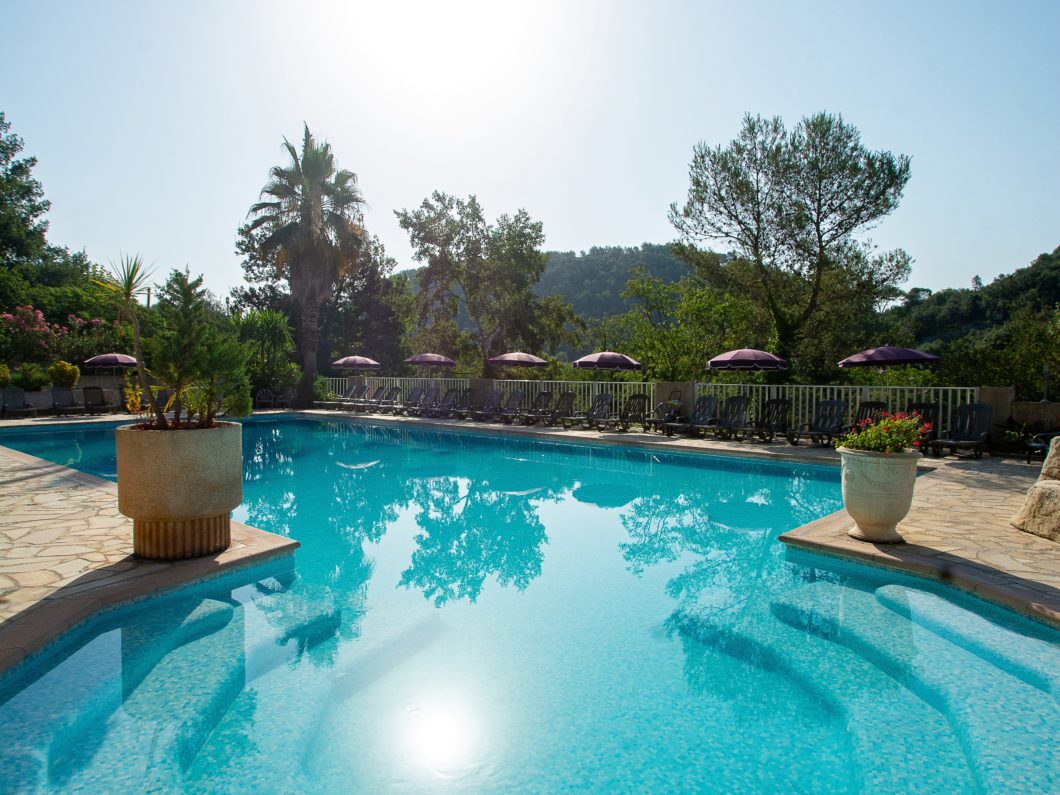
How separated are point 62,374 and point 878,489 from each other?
19.7 m

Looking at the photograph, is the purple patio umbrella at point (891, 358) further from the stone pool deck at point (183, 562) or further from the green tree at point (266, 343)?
the green tree at point (266, 343)

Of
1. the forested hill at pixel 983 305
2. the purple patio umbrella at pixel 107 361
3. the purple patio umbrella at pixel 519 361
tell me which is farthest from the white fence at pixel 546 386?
the forested hill at pixel 983 305

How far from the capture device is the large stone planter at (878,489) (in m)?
4.56

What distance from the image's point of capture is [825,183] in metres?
14.5

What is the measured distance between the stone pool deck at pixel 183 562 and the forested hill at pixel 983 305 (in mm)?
22791

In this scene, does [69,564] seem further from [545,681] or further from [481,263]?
[481,263]

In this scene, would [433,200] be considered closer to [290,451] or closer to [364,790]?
[290,451]

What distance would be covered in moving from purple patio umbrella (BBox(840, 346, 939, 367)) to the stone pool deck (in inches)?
120

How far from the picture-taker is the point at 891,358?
10195mm

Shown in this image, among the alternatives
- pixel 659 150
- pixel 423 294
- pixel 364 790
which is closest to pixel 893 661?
pixel 364 790

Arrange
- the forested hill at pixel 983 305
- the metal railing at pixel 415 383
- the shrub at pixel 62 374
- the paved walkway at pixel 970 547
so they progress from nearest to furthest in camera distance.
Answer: the paved walkway at pixel 970 547 → the shrub at pixel 62 374 → the metal railing at pixel 415 383 → the forested hill at pixel 983 305

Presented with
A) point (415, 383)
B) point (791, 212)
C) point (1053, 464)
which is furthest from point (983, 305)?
point (1053, 464)

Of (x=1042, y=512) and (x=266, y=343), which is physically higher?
(x=266, y=343)

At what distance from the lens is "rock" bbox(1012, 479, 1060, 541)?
15.8ft
